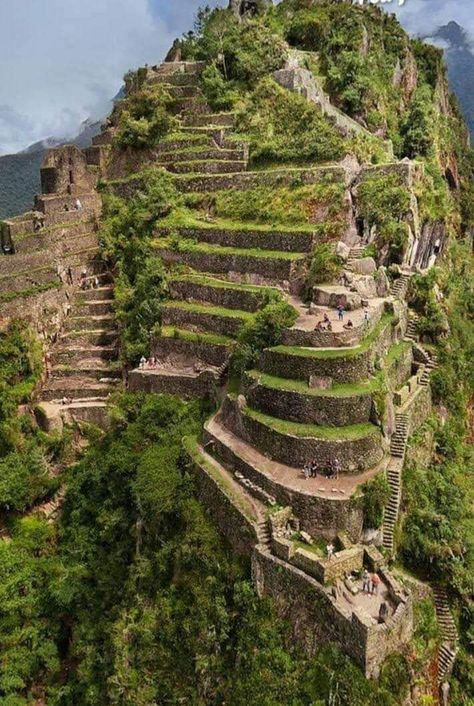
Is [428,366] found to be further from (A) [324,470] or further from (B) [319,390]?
(A) [324,470]

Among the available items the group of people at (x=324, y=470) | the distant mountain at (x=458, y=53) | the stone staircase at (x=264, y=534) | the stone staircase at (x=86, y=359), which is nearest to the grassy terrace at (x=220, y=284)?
the stone staircase at (x=86, y=359)

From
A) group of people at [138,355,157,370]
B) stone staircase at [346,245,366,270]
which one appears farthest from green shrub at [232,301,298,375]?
group of people at [138,355,157,370]

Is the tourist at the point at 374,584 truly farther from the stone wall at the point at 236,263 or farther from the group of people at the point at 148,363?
the group of people at the point at 148,363

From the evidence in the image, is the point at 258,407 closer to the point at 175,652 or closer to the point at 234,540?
the point at 234,540

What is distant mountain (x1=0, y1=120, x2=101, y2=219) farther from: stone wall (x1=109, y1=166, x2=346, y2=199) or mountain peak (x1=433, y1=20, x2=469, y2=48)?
mountain peak (x1=433, y1=20, x2=469, y2=48)

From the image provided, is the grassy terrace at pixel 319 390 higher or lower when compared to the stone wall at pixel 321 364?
lower
